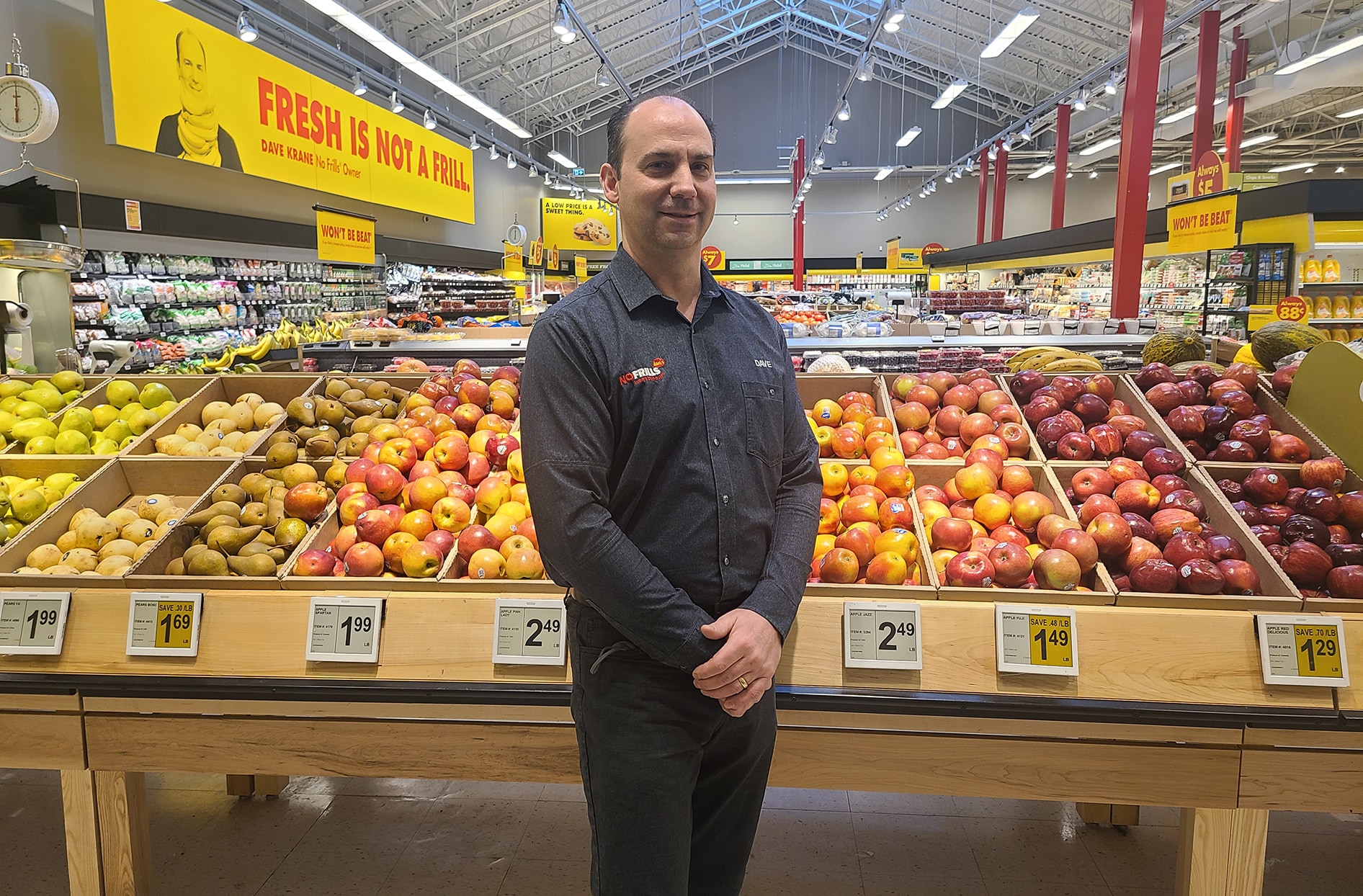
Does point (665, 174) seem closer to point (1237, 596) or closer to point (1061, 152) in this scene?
point (1237, 596)

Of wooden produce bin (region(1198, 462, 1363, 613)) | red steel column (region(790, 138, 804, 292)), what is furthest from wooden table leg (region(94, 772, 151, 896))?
red steel column (region(790, 138, 804, 292))

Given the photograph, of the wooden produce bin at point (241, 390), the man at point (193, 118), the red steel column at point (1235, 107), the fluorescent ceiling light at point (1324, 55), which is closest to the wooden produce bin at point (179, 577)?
the wooden produce bin at point (241, 390)

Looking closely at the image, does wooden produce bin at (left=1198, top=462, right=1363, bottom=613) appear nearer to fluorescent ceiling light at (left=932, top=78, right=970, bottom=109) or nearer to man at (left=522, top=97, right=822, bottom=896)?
man at (left=522, top=97, right=822, bottom=896)

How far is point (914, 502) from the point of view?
217 cm

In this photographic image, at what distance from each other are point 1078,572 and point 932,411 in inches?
37.8

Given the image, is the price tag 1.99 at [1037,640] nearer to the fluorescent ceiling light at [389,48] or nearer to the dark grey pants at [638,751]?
the dark grey pants at [638,751]

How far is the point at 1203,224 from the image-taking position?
7930 millimetres

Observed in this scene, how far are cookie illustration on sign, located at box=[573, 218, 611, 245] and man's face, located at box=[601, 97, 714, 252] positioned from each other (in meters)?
19.7

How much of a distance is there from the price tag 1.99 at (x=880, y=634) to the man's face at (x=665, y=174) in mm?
941

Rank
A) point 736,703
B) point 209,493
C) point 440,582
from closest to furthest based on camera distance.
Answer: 1. point 736,703
2. point 440,582
3. point 209,493

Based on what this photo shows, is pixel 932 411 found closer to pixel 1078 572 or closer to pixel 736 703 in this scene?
pixel 1078 572

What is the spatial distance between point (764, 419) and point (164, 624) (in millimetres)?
1543

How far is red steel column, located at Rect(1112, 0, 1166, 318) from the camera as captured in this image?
314 inches

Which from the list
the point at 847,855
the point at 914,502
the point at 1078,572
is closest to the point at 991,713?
the point at 1078,572
